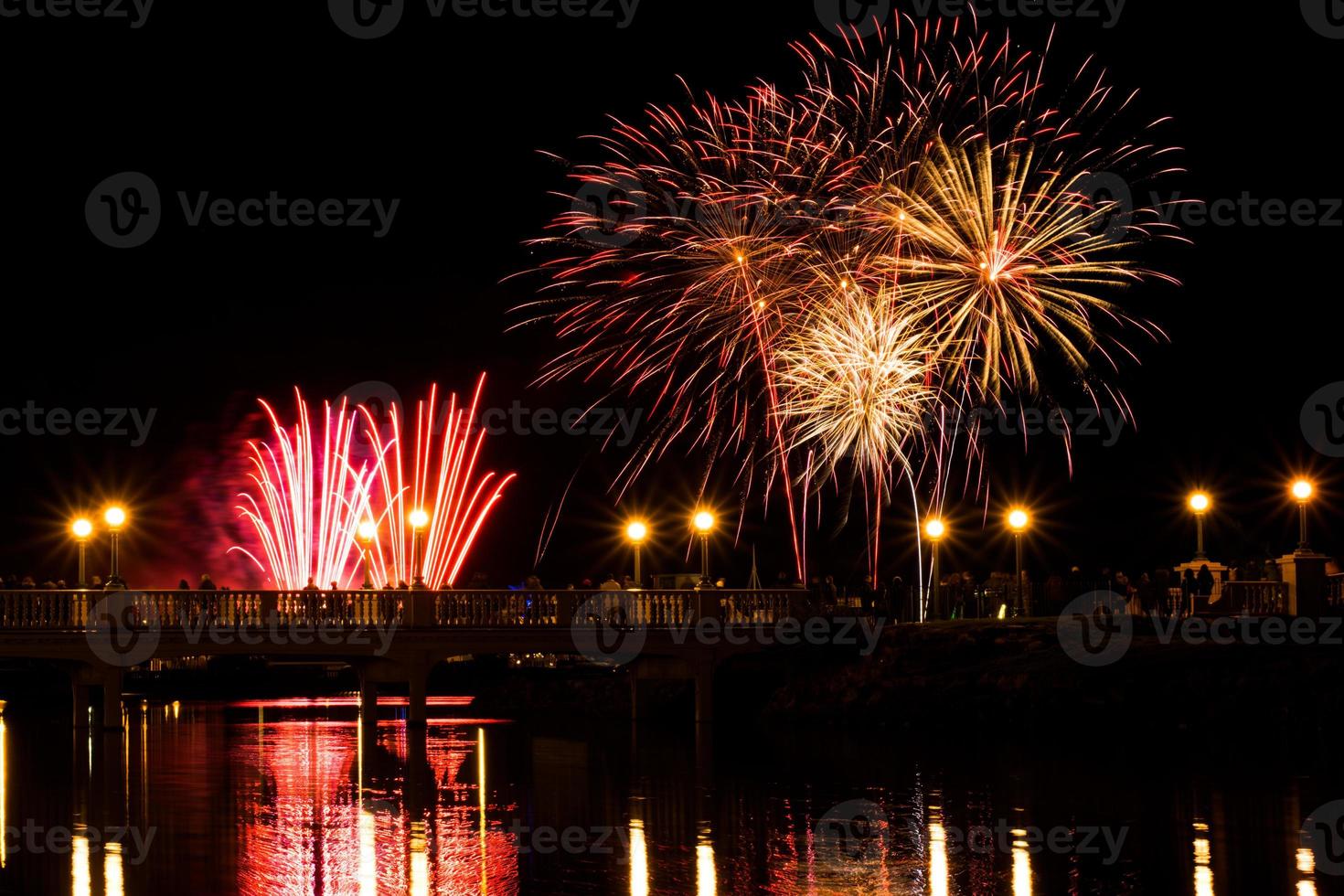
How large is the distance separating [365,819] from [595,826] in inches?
115

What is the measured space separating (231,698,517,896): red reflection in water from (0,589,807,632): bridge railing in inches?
93.4

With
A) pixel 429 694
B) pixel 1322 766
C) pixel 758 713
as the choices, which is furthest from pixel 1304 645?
pixel 429 694

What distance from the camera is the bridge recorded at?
31.8 meters

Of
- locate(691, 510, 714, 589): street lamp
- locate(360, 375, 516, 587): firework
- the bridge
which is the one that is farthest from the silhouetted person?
locate(360, 375, 516, 587): firework

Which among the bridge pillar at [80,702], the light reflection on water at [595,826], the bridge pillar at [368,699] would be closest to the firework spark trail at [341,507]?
the bridge pillar at [368,699]

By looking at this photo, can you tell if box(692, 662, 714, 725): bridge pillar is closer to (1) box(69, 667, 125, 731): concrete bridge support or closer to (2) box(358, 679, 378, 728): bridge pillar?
(2) box(358, 679, 378, 728): bridge pillar

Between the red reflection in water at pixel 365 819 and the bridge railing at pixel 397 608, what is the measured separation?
2374mm

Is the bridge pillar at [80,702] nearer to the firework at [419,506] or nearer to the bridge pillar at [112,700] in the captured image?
the bridge pillar at [112,700]

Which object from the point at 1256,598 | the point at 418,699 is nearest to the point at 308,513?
the point at 418,699

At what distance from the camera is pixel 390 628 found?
107ft

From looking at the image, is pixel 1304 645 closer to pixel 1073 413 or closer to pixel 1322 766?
pixel 1322 766

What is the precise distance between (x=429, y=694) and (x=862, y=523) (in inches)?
800

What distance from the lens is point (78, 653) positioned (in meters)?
31.9

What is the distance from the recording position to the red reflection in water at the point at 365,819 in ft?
54.0
